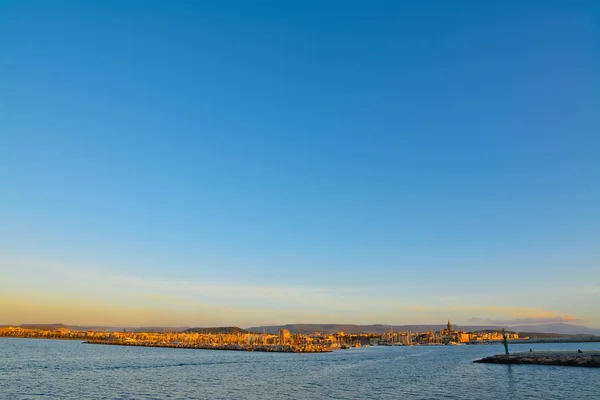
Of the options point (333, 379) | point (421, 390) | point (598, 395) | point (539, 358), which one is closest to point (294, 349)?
point (539, 358)

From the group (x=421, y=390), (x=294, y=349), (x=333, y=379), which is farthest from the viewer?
(x=294, y=349)

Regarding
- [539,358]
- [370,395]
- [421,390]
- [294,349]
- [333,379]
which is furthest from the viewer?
[294,349]

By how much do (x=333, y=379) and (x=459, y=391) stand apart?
58.1 feet

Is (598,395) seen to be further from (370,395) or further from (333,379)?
(333,379)

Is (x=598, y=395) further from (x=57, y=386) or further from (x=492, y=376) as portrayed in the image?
(x=57, y=386)

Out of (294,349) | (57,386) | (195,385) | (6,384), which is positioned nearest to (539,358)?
(195,385)

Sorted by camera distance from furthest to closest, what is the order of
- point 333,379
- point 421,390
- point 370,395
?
point 333,379
point 421,390
point 370,395

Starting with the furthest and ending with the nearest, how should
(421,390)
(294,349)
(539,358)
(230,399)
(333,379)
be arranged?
(294,349), (539,358), (333,379), (421,390), (230,399)

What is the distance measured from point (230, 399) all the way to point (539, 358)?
209ft

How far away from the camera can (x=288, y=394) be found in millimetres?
40938

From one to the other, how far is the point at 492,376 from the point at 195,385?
131 feet

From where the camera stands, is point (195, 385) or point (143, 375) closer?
point (195, 385)

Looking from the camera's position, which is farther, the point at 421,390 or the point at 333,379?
the point at 333,379

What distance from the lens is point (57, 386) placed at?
44656 mm
